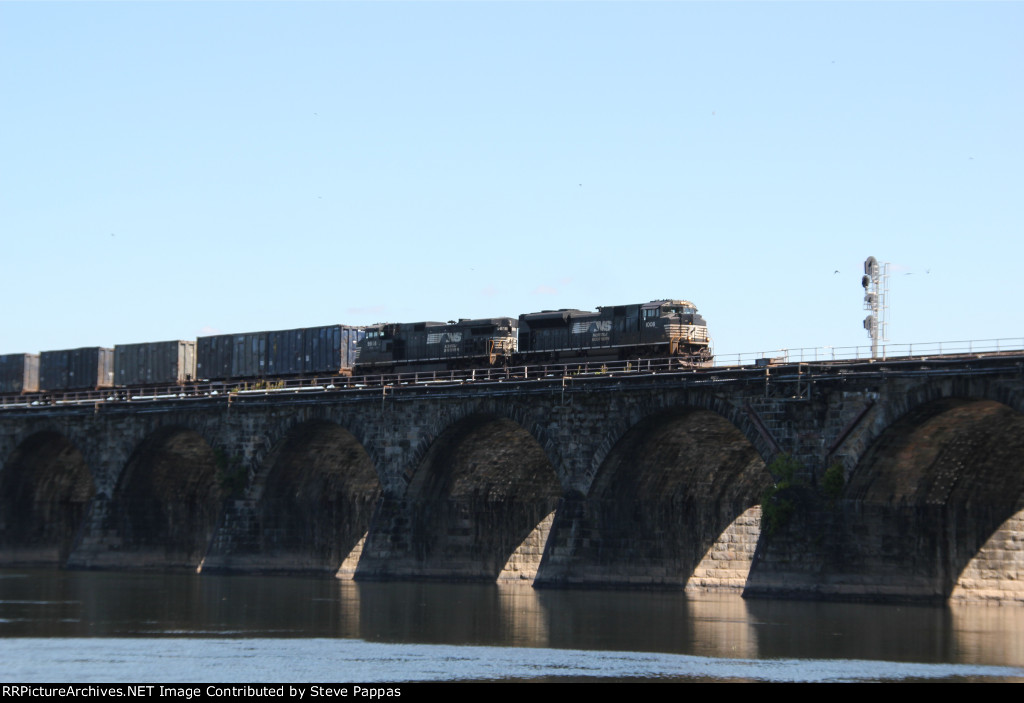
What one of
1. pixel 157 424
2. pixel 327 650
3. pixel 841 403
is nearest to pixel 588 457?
pixel 841 403

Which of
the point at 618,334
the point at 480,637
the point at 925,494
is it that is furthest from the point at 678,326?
the point at 480,637

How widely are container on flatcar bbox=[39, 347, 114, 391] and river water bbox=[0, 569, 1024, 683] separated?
27601 millimetres

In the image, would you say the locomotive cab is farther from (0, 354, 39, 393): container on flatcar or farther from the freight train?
(0, 354, 39, 393): container on flatcar

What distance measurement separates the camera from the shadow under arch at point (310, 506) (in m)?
65.6

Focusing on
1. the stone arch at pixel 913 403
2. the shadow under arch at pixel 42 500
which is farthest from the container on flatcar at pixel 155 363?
the stone arch at pixel 913 403

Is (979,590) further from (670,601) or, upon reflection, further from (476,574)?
(476,574)

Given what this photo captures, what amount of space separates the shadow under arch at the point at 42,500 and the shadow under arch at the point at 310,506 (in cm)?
1566

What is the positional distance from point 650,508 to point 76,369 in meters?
42.7

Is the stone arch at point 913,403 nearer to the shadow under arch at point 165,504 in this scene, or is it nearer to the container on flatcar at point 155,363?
the shadow under arch at point 165,504

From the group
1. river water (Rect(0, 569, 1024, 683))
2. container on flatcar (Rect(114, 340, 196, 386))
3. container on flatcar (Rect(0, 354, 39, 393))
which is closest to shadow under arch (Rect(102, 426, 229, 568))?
container on flatcar (Rect(114, 340, 196, 386))

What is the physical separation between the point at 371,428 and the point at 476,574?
807 centimetres
